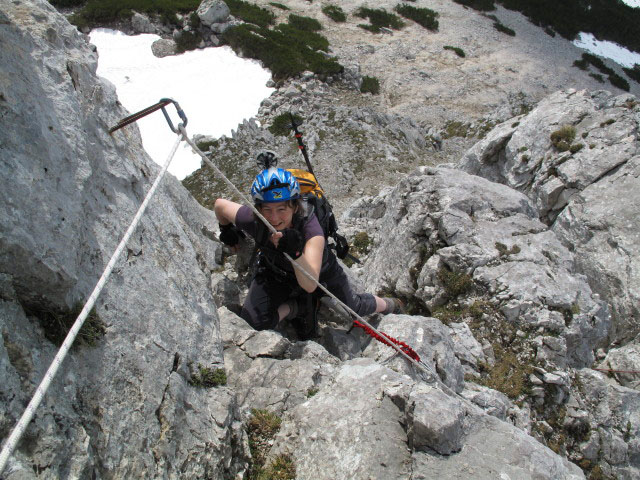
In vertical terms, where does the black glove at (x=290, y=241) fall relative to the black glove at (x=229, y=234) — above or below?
above

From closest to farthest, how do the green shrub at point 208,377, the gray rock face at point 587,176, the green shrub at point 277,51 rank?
the green shrub at point 208,377, the gray rock face at point 587,176, the green shrub at point 277,51

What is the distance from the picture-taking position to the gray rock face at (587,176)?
10.9 meters

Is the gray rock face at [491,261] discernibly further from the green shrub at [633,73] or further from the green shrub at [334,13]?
the green shrub at [633,73]

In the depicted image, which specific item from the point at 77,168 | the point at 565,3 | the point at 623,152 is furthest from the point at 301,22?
the point at 77,168

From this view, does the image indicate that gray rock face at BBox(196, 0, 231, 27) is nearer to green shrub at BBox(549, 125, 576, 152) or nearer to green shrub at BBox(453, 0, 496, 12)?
green shrub at BBox(453, 0, 496, 12)

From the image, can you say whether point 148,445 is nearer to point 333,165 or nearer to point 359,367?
point 359,367

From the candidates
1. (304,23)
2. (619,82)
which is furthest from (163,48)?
(619,82)

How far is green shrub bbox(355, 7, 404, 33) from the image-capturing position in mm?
39562

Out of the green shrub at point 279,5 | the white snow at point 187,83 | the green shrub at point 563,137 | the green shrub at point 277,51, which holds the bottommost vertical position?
the white snow at point 187,83

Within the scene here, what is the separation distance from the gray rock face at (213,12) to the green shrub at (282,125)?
14.9m

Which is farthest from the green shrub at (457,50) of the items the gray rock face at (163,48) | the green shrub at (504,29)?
the gray rock face at (163,48)

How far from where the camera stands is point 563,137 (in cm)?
1401

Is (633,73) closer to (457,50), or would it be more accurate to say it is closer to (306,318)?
(457,50)

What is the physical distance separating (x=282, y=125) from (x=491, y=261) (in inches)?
710
